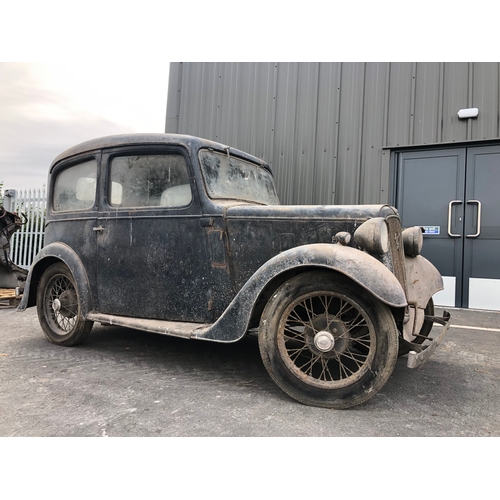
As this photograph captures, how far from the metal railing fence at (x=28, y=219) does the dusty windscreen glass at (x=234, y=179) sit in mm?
7046

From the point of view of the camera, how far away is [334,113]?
733cm

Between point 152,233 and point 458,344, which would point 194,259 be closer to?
point 152,233

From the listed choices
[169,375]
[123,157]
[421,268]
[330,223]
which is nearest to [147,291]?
[169,375]

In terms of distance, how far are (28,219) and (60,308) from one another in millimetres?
6382

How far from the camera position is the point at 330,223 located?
2721 millimetres

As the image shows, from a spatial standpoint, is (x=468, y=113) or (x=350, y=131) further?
(x=350, y=131)

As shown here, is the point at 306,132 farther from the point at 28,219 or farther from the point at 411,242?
the point at 28,219

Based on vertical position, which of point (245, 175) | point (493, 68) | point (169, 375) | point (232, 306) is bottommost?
point (169, 375)

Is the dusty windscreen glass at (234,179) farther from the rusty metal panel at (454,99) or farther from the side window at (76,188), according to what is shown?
the rusty metal panel at (454,99)

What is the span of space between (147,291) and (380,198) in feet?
16.2

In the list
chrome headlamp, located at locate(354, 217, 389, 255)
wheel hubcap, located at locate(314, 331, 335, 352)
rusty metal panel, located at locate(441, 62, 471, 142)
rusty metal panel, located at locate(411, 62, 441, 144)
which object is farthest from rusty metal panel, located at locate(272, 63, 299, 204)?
wheel hubcap, located at locate(314, 331, 335, 352)

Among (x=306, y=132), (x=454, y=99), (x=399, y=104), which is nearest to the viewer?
(x=454, y=99)

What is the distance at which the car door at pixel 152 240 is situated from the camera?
3.12 m

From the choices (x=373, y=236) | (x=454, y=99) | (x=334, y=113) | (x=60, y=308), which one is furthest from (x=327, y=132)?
(x=60, y=308)
